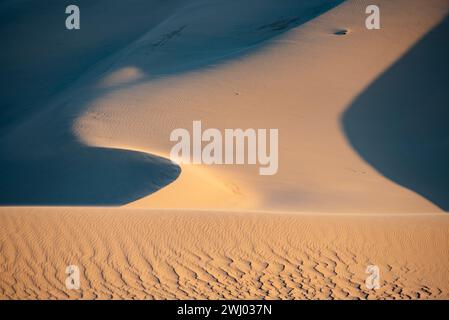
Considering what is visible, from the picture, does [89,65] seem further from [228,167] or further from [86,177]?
[228,167]

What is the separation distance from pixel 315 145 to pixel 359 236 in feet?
23.0

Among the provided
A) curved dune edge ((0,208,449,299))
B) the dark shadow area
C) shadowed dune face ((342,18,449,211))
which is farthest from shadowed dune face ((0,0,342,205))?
shadowed dune face ((342,18,449,211))

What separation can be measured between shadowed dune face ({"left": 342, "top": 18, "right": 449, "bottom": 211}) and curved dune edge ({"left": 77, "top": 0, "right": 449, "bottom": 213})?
41cm

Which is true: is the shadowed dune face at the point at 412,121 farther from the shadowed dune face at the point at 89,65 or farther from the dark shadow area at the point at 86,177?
the dark shadow area at the point at 86,177

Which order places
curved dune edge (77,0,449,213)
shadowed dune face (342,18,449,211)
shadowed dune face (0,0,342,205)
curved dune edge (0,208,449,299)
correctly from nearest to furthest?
curved dune edge (0,208,449,299), curved dune edge (77,0,449,213), shadowed dune face (0,0,342,205), shadowed dune face (342,18,449,211)

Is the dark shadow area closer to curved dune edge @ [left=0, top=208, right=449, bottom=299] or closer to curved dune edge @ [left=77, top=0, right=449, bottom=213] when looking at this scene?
curved dune edge @ [left=77, top=0, right=449, bottom=213]

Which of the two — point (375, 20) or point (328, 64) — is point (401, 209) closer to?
point (328, 64)

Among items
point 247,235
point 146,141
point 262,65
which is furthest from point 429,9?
point 247,235

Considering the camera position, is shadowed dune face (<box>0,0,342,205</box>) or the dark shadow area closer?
the dark shadow area

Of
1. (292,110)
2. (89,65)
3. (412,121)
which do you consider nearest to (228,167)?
(292,110)

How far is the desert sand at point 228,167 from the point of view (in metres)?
7.55

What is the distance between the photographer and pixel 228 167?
13969 mm

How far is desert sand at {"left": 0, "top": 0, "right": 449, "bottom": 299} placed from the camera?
755 cm
